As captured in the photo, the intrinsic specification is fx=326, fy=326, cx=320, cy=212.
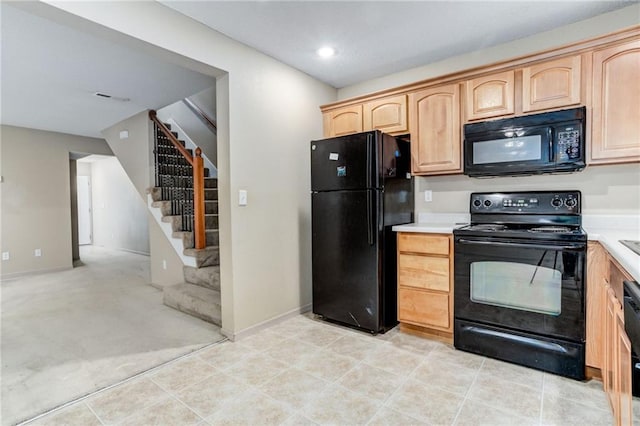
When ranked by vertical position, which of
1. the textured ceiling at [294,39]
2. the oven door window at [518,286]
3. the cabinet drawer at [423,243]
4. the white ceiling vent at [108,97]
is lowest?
A: the oven door window at [518,286]

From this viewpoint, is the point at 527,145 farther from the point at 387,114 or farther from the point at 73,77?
the point at 73,77

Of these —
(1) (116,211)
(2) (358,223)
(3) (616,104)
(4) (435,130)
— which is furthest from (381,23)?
(1) (116,211)

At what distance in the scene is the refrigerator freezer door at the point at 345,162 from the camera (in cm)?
266

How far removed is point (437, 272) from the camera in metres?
2.56

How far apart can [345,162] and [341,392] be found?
174cm

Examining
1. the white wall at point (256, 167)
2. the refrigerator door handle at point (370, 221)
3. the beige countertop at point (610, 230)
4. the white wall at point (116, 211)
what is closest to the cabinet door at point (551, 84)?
the beige countertop at point (610, 230)

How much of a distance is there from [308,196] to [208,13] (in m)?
1.81

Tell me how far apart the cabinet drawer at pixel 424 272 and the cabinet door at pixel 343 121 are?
4.54ft

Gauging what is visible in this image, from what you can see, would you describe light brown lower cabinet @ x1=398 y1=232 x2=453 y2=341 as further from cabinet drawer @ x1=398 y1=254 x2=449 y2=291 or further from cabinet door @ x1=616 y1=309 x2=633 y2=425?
cabinet door @ x1=616 y1=309 x2=633 y2=425

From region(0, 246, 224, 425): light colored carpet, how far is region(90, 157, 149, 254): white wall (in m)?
2.72

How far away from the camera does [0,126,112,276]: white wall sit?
16.9 ft

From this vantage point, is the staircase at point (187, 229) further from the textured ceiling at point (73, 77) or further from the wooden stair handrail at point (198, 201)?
→ the textured ceiling at point (73, 77)

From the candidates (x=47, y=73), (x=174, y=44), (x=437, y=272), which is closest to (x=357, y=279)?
(x=437, y=272)

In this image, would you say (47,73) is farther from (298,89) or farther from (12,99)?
(298,89)
